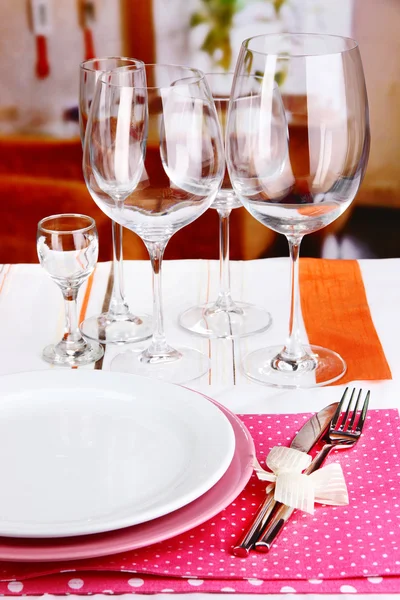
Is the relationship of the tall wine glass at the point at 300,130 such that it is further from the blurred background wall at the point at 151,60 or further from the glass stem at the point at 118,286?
the blurred background wall at the point at 151,60

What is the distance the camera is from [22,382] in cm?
71

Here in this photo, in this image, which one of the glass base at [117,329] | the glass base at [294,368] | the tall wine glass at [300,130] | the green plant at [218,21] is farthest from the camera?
the green plant at [218,21]

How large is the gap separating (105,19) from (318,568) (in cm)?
167

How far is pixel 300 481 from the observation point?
0.57 meters

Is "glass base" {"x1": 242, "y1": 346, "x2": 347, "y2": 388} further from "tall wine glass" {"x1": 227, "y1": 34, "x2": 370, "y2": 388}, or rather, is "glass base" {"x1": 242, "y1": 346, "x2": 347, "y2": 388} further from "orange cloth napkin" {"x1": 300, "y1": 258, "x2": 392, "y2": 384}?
"tall wine glass" {"x1": 227, "y1": 34, "x2": 370, "y2": 388}

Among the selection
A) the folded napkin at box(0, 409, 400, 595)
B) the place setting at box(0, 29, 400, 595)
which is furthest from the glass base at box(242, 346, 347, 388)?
the folded napkin at box(0, 409, 400, 595)

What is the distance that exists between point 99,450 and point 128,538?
0.40ft

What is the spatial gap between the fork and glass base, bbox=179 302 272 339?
0.25 meters

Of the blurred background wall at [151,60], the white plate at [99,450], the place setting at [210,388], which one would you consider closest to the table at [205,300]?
the place setting at [210,388]

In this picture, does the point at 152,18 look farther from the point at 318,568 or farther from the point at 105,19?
the point at 318,568

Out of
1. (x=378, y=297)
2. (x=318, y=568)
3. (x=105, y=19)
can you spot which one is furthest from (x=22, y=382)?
(x=105, y=19)

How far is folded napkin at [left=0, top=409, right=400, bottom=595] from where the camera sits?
491 millimetres

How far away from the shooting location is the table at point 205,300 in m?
0.76

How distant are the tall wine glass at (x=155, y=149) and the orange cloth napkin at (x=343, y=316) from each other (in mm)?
226
